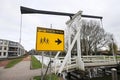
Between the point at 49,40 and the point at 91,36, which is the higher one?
the point at 91,36

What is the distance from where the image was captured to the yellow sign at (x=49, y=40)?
491cm

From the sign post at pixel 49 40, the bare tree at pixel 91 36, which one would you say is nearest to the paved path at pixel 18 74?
the sign post at pixel 49 40

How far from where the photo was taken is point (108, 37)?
34.4m

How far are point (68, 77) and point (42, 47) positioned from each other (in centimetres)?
895

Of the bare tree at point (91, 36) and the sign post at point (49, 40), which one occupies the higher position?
the bare tree at point (91, 36)

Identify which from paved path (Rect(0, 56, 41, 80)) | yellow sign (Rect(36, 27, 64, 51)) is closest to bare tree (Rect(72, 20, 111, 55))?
paved path (Rect(0, 56, 41, 80))

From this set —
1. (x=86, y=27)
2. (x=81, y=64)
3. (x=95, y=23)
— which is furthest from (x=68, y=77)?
(x=95, y=23)

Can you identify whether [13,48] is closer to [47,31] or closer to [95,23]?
[95,23]

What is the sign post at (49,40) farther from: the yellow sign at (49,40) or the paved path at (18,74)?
the paved path at (18,74)

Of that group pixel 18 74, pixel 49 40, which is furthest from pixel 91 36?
pixel 49 40

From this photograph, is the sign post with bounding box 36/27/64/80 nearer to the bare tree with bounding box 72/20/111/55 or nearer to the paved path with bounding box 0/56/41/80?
the paved path with bounding box 0/56/41/80

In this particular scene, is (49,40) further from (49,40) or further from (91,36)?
(91,36)

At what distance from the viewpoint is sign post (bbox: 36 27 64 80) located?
491cm

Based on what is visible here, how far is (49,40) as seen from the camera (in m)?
5.04
